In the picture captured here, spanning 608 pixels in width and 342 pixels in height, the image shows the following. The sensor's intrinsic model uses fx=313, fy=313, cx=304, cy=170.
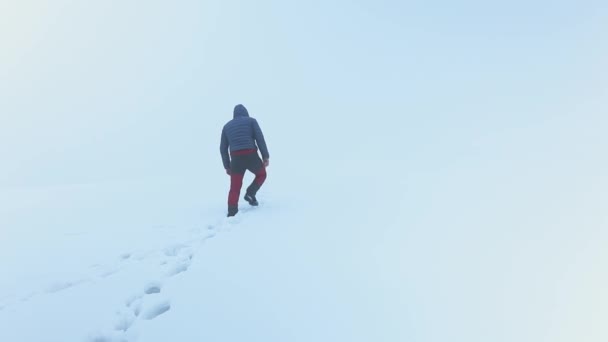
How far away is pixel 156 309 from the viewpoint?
2080 mm

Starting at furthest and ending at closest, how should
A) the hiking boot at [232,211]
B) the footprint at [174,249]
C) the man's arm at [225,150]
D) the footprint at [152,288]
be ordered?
the man's arm at [225,150] < the hiking boot at [232,211] < the footprint at [174,249] < the footprint at [152,288]

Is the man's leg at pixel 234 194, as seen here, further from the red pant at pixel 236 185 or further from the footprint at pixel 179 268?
the footprint at pixel 179 268

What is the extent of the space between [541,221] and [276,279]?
3072mm

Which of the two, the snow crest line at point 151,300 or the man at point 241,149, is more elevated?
the man at point 241,149

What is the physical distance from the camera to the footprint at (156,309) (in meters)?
2.02

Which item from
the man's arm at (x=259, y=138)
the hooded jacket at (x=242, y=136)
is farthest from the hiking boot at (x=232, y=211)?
the man's arm at (x=259, y=138)

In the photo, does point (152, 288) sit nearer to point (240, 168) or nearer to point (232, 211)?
point (232, 211)

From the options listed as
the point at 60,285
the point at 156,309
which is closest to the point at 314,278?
the point at 156,309

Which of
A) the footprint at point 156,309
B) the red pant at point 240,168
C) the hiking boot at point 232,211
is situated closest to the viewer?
A: the footprint at point 156,309

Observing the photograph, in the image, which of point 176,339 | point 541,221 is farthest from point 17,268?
point 541,221

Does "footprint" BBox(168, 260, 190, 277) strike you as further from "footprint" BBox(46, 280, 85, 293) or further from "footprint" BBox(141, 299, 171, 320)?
"footprint" BBox(46, 280, 85, 293)

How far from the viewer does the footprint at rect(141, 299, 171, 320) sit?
2024mm

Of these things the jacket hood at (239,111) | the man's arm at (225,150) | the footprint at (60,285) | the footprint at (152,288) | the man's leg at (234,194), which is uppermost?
the jacket hood at (239,111)

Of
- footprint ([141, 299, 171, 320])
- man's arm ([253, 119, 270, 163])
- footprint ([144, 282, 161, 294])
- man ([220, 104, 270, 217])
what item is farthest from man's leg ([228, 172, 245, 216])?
footprint ([141, 299, 171, 320])
